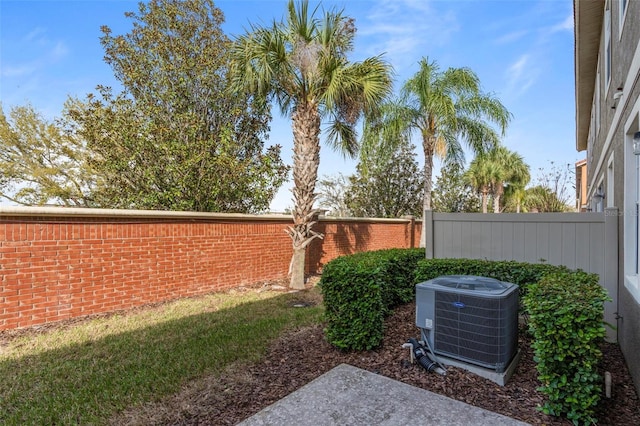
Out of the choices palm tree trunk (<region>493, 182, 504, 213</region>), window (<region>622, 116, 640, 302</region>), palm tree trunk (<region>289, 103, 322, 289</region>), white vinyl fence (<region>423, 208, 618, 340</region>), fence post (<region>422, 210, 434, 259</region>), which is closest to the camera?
window (<region>622, 116, 640, 302</region>)

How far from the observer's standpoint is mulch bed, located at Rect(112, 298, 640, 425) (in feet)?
9.25

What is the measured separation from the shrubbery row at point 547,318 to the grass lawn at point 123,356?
47.1 inches

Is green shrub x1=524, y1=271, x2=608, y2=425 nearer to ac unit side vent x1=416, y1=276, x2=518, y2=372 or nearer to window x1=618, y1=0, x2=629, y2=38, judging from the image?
ac unit side vent x1=416, y1=276, x2=518, y2=372

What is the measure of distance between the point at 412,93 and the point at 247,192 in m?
6.65

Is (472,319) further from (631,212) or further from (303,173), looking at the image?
(303,173)

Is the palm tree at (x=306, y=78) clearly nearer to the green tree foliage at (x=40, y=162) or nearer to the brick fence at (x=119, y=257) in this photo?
the brick fence at (x=119, y=257)

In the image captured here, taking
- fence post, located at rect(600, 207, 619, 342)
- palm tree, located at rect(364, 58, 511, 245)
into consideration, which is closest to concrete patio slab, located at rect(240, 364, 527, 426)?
fence post, located at rect(600, 207, 619, 342)

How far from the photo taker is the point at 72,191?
1550cm

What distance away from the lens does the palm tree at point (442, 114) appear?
1177cm

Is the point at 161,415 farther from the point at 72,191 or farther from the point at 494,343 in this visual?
the point at 72,191

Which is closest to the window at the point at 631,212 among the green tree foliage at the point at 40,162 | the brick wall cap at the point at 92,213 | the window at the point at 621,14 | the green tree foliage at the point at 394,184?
the window at the point at 621,14

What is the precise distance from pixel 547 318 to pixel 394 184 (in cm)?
1544

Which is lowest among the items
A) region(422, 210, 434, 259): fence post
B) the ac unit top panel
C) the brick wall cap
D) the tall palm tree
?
the ac unit top panel

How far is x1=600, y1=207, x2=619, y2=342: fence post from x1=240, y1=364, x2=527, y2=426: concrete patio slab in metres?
2.89
